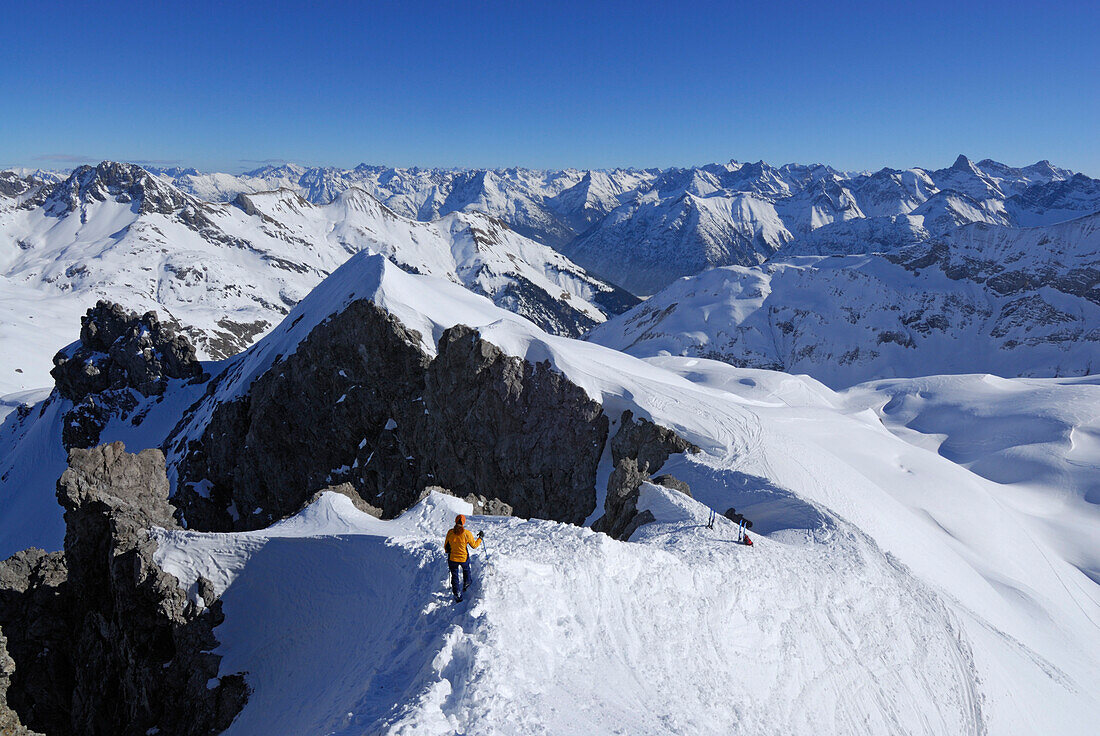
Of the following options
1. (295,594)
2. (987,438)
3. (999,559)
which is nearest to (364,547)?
(295,594)

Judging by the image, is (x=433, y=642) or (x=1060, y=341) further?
(x=1060, y=341)

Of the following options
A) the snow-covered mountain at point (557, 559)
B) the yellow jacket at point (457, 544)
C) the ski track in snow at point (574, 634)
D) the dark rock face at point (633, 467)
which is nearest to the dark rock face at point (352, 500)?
Answer: the snow-covered mountain at point (557, 559)

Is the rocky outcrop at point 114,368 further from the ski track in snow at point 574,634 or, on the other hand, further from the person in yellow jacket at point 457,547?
the person in yellow jacket at point 457,547

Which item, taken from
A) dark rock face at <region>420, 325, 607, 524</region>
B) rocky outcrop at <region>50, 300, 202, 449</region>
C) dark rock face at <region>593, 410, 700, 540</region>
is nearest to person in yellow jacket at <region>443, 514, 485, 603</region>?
dark rock face at <region>593, 410, 700, 540</region>

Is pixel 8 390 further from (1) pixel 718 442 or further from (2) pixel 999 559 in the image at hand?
(2) pixel 999 559

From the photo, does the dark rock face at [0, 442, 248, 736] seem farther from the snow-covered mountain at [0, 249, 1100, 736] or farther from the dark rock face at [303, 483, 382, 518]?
the dark rock face at [303, 483, 382, 518]
